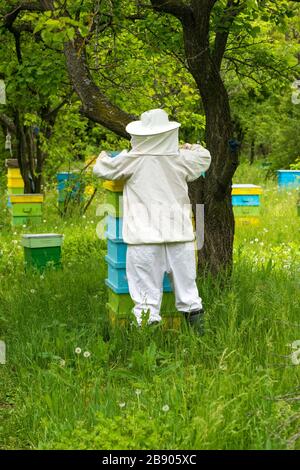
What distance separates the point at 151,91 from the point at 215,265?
424 centimetres

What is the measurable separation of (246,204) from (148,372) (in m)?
6.60

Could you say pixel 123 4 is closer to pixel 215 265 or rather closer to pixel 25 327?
pixel 215 265

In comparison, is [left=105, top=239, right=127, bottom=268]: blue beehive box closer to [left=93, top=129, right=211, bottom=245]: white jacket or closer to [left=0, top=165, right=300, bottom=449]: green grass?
[left=93, top=129, right=211, bottom=245]: white jacket

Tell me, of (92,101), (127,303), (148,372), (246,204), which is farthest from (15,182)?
(148,372)

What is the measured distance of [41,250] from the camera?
7664mm

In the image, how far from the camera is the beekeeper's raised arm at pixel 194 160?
5172mm

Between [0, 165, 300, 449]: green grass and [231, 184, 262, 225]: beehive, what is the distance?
12.2 feet

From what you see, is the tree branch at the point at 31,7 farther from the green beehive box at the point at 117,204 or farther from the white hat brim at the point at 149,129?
the green beehive box at the point at 117,204

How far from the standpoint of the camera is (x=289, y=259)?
781 centimetres

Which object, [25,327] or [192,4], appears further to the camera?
[192,4]

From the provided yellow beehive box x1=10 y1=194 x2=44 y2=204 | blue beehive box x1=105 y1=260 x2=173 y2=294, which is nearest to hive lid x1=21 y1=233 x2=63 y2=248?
blue beehive box x1=105 y1=260 x2=173 y2=294

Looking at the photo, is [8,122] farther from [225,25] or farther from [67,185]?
[225,25]
